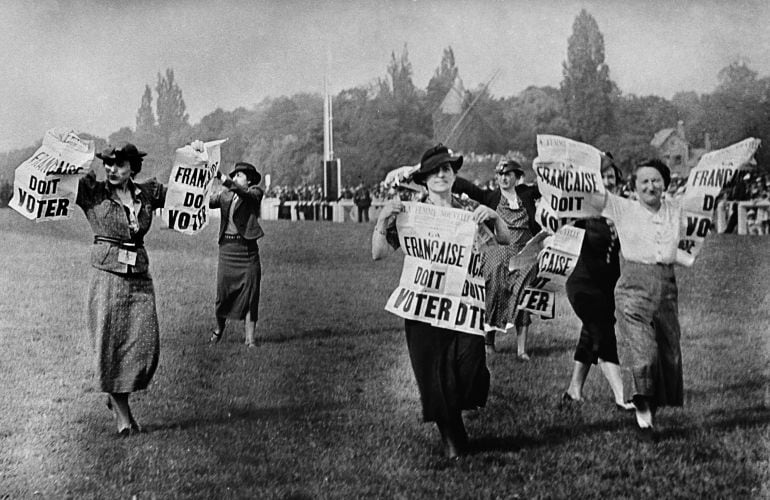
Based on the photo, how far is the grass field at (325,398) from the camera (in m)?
3.96

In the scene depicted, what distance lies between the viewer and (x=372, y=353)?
4.72 m

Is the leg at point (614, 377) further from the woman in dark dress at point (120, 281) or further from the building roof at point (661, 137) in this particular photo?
the woman in dark dress at point (120, 281)

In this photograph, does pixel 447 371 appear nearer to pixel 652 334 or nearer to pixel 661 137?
pixel 652 334

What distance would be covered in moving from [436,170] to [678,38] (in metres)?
1.92

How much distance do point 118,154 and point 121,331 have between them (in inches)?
36.5

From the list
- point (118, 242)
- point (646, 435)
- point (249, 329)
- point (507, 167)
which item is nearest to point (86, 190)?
point (118, 242)

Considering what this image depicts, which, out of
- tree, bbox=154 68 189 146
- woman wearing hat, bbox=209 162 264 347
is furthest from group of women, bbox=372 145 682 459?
tree, bbox=154 68 189 146

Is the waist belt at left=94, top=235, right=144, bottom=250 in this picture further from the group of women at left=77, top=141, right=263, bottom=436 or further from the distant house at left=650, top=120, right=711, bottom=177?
the distant house at left=650, top=120, right=711, bottom=177

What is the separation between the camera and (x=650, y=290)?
4.18 meters

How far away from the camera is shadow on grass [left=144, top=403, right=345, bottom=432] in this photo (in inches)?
165

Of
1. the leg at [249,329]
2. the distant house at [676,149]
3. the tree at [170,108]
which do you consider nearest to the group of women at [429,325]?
the tree at [170,108]

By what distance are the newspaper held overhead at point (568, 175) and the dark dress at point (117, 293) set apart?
6.85ft

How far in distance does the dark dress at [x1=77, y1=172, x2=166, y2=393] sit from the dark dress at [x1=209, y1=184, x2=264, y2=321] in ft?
1.93

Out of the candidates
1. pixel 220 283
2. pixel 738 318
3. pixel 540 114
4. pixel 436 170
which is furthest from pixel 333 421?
pixel 738 318
